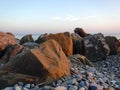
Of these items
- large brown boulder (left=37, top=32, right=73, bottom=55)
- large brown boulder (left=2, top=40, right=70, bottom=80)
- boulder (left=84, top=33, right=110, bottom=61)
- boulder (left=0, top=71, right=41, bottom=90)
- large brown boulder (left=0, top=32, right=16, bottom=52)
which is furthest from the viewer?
boulder (left=84, top=33, right=110, bottom=61)

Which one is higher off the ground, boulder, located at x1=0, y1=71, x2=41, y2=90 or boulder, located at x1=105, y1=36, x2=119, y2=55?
boulder, located at x1=0, y1=71, x2=41, y2=90

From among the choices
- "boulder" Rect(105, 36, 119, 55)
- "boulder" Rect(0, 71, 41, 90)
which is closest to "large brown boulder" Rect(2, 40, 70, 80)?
"boulder" Rect(0, 71, 41, 90)

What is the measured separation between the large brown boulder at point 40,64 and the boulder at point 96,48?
510 inches

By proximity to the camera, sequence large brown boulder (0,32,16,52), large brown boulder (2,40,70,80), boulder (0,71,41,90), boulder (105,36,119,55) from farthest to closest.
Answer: boulder (105,36,119,55), large brown boulder (0,32,16,52), large brown boulder (2,40,70,80), boulder (0,71,41,90)

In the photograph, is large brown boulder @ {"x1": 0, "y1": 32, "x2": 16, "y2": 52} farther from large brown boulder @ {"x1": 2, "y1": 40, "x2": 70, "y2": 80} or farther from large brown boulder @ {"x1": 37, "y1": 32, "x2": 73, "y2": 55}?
large brown boulder @ {"x1": 2, "y1": 40, "x2": 70, "y2": 80}

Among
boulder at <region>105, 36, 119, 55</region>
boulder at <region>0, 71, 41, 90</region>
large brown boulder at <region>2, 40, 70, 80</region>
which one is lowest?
boulder at <region>105, 36, 119, 55</region>

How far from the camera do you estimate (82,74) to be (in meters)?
10.3

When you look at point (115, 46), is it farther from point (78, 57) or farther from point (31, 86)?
point (31, 86)

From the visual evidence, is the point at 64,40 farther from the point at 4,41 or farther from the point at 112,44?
the point at 112,44

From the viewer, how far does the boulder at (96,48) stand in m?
23.1

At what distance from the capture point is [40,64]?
9438 millimetres

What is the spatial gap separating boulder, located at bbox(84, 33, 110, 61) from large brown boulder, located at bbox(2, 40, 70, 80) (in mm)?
12942

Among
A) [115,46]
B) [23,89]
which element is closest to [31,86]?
[23,89]

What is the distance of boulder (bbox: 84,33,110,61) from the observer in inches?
910
